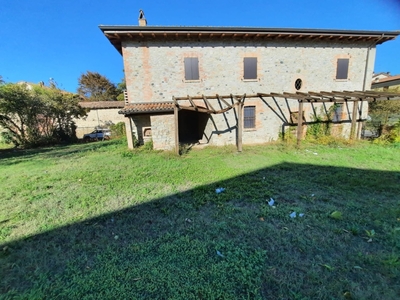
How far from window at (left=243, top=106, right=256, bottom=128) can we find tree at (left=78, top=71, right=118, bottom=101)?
105 feet

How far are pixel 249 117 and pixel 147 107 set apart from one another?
615 cm

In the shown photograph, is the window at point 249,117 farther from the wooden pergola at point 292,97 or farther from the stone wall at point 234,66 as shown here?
the stone wall at point 234,66

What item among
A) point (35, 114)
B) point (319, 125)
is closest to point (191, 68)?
point (319, 125)

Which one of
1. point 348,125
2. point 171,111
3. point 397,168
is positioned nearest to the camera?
point 397,168

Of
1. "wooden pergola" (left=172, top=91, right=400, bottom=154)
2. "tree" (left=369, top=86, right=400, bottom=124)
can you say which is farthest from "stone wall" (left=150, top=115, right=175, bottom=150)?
"tree" (left=369, top=86, right=400, bottom=124)

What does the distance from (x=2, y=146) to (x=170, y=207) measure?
18440mm

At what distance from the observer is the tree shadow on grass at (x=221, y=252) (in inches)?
89.0

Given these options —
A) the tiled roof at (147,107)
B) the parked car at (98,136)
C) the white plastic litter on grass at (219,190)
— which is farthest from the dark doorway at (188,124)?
the white plastic litter on grass at (219,190)

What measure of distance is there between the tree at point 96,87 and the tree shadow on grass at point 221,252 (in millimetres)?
37157

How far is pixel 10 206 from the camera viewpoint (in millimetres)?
4508

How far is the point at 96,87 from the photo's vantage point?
35.6 meters

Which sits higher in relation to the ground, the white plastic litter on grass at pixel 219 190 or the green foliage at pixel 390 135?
the green foliage at pixel 390 135

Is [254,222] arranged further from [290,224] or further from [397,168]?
[397,168]

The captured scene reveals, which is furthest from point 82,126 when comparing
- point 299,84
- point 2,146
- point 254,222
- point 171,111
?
point 254,222
